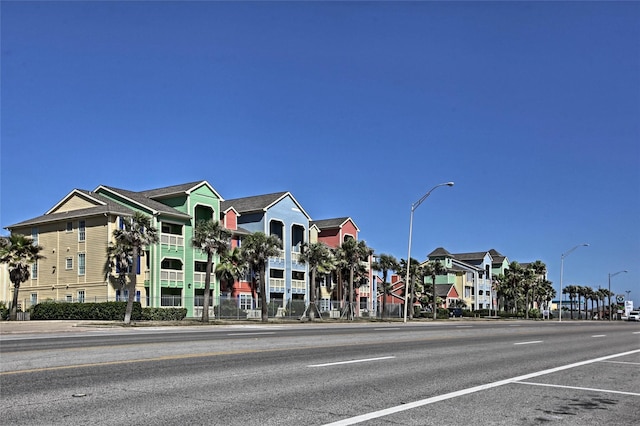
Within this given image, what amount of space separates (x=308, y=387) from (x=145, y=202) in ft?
158

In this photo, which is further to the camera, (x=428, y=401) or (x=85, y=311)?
(x=85, y=311)

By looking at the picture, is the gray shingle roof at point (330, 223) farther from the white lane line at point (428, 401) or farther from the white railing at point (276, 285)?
the white lane line at point (428, 401)

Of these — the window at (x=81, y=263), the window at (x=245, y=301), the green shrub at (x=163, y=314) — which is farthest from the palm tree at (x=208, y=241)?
the window at (x=245, y=301)

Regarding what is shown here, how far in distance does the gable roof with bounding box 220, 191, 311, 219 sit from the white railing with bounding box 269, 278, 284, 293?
23.9 feet

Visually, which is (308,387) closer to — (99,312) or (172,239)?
(99,312)

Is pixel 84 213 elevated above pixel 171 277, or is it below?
above

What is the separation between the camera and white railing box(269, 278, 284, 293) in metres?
66.8

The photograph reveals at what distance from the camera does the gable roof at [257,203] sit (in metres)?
67.0

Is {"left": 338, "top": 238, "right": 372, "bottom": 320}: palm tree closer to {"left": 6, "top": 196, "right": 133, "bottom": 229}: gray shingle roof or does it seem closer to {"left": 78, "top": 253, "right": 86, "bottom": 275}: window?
{"left": 6, "top": 196, "right": 133, "bottom": 229}: gray shingle roof

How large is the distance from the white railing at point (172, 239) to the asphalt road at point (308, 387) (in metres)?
38.7

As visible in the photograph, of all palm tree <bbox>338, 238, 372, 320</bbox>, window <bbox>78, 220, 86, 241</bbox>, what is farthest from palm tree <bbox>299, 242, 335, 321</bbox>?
window <bbox>78, 220, 86, 241</bbox>

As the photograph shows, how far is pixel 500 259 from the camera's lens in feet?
433

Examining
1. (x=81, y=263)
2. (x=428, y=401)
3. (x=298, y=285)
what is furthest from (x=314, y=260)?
(x=428, y=401)

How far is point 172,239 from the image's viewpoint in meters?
56.9
